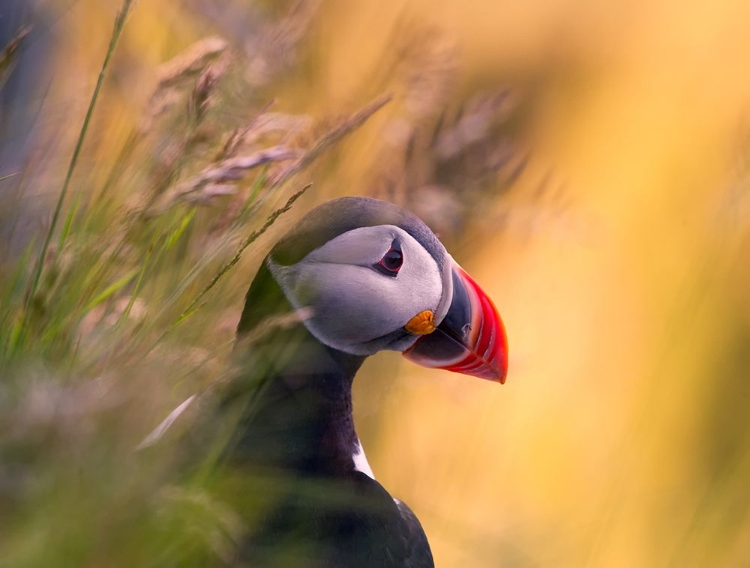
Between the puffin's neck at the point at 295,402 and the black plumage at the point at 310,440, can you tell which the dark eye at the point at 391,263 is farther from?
the puffin's neck at the point at 295,402

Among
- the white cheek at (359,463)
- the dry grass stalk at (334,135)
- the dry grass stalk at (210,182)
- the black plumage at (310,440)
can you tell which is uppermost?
the dry grass stalk at (334,135)

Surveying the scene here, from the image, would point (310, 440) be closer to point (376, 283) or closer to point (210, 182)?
point (376, 283)

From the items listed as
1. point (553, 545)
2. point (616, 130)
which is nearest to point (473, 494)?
point (553, 545)

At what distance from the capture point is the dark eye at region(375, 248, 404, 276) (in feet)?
3.98

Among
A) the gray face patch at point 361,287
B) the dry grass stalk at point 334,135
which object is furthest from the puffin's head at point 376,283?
the dry grass stalk at point 334,135

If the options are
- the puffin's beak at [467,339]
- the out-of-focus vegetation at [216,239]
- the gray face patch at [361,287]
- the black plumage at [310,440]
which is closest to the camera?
the out-of-focus vegetation at [216,239]

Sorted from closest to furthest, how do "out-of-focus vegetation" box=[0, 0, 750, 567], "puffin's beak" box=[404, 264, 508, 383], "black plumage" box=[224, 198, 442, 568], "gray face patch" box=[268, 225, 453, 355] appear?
1. "out-of-focus vegetation" box=[0, 0, 750, 567]
2. "black plumage" box=[224, 198, 442, 568]
3. "gray face patch" box=[268, 225, 453, 355]
4. "puffin's beak" box=[404, 264, 508, 383]

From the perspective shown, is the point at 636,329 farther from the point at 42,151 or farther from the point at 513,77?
the point at 42,151

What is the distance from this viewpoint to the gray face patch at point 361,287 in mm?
1194

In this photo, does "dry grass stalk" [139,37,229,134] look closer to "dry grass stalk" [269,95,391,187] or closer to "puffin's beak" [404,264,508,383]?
"dry grass stalk" [269,95,391,187]

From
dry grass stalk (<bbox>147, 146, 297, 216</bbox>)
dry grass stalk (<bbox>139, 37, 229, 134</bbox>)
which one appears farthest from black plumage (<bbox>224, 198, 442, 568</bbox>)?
dry grass stalk (<bbox>139, 37, 229, 134</bbox>)

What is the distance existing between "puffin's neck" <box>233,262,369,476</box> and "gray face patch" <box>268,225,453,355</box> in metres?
0.03

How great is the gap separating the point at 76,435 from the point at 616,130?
3094 mm

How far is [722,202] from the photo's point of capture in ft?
4.39
